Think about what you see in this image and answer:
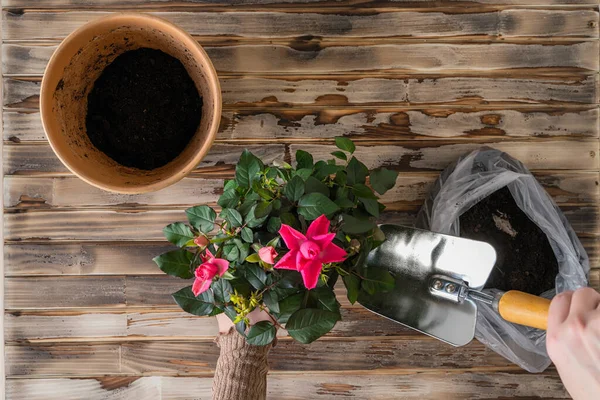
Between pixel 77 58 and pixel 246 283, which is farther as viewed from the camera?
pixel 77 58

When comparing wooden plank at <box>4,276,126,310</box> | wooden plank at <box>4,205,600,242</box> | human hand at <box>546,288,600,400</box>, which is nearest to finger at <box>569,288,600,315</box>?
human hand at <box>546,288,600,400</box>

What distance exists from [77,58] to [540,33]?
1.08 m

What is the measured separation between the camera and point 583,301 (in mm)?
657

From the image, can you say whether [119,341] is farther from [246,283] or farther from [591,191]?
[591,191]

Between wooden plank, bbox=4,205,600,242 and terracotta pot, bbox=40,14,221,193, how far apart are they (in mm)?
178

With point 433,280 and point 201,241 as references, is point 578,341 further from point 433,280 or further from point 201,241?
point 201,241

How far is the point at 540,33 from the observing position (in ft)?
3.95

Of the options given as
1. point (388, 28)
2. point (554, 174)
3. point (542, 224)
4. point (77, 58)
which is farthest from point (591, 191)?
point (77, 58)

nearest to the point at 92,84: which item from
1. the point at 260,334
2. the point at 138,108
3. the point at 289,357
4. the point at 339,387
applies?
the point at 138,108

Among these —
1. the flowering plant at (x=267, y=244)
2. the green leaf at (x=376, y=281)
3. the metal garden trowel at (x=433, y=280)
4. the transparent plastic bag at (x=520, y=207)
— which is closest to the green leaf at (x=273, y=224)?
the flowering plant at (x=267, y=244)

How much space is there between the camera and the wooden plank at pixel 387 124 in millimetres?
1188

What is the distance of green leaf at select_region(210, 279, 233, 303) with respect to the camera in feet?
2.60

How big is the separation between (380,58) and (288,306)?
69cm

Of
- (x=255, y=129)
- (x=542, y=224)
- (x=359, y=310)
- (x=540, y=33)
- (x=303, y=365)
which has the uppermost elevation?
(x=540, y=33)
